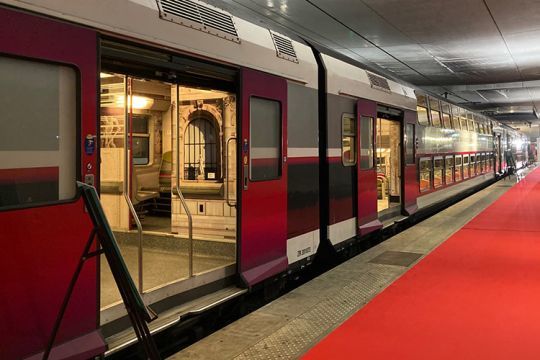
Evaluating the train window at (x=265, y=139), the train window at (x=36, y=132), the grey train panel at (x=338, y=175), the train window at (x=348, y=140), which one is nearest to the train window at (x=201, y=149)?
Result: the train window at (x=265, y=139)

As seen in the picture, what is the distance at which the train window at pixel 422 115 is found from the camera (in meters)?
10.6

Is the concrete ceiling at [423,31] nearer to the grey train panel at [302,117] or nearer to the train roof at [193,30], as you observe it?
the train roof at [193,30]

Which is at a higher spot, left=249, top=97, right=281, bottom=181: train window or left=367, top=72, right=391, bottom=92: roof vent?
left=367, top=72, right=391, bottom=92: roof vent

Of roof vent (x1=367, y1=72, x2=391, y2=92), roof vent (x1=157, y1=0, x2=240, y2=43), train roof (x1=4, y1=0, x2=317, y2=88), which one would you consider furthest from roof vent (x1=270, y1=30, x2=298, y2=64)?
roof vent (x1=367, y1=72, x2=391, y2=92)

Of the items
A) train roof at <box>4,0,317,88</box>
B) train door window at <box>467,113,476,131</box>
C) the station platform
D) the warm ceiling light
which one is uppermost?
train door window at <box>467,113,476,131</box>

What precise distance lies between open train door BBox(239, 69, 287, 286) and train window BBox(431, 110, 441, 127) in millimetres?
7366

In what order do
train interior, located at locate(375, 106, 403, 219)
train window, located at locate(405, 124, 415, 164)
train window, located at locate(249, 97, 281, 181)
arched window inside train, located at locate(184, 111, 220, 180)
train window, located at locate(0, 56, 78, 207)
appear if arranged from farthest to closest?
1. train window, located at locate(405, 124, 415, 164)
2. train interior, located at locate(375, 106, 403, 219)
3. arched window inside train, located at locate(184, 111, 220, 180)
4. train window, located at locate(249, 97, 281, 181)
5. train window, located at locate(0, 56, 78, 207)

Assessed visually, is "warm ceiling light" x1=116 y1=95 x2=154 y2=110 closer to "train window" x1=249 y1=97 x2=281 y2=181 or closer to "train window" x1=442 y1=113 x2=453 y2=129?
"train window" x1=249 y1=97 x2=281 y2=181

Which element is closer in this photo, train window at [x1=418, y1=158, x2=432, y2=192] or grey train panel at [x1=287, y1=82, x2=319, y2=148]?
grey train panel at [x1=287, y1=82, x2=319, y2=148]

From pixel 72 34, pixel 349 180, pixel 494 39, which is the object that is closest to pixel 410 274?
pixel 349 180

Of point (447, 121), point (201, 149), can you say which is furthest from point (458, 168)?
point (201, 149)

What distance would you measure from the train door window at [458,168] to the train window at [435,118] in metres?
2.31

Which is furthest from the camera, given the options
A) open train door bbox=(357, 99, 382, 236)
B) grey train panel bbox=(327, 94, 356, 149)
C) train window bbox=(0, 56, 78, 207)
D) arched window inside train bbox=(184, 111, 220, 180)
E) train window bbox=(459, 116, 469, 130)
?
train window bbox=(459, 116, 469, 130)

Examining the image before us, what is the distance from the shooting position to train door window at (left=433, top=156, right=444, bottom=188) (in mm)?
11871
